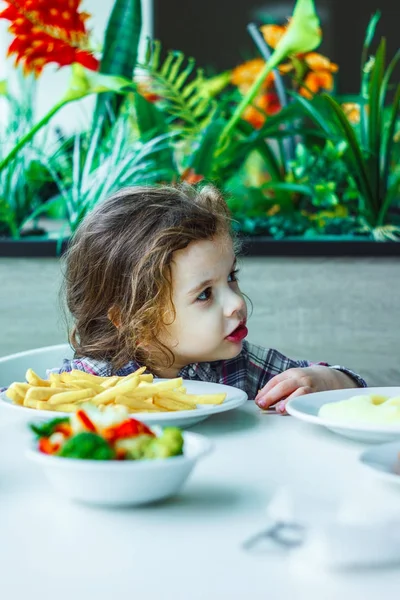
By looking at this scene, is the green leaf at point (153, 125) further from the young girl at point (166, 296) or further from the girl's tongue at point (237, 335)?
the girl's tongue at point (237, 335)

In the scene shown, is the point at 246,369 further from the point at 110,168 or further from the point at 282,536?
the point at 110,168

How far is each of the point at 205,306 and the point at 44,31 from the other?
4.19 feet

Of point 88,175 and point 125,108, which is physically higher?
point 125,108

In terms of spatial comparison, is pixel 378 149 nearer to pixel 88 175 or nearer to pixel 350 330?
pixel 350 330

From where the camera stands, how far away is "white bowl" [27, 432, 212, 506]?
2.00 feet

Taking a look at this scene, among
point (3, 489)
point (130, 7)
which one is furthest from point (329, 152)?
point (3, 489)

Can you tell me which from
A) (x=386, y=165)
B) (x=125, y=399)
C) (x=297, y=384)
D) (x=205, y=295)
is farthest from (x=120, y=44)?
(x=125, y=399)

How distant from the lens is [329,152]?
2.52 metres

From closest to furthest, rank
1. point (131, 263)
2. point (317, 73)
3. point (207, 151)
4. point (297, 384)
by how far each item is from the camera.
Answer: point (297, 384)
point (131, 263)
point (207, 151)
point (317, 73)

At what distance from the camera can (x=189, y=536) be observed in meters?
0.60

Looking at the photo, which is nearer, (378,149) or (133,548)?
(133,548)

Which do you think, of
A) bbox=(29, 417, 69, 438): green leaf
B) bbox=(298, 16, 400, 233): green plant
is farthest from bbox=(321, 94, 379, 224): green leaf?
bbox=(29, 417, 69, 438): green leaf

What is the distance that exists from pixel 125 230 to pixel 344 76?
4382 mm

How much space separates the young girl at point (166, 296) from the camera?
3.97ft
